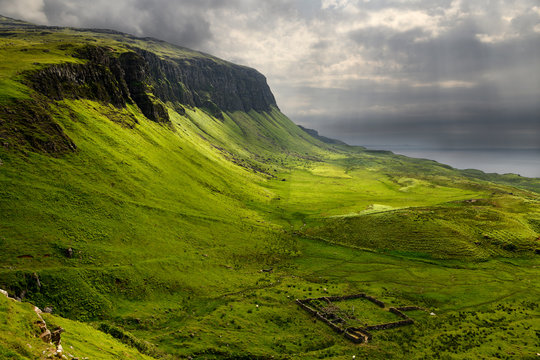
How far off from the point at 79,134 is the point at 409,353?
118731 mm

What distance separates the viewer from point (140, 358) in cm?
3609

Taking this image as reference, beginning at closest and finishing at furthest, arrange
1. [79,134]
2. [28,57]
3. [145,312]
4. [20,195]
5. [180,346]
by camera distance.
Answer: [180,346] → [145,312] → [20,195] → [79,134] → [28,57]

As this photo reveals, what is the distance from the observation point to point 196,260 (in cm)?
7725

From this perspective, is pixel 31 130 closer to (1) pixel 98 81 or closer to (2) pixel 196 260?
(2) pixel 196 260

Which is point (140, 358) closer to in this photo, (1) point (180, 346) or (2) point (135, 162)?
(1) point (180, 346)

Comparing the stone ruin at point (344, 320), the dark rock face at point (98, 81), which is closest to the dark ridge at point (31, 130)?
the dark rock face at point (98, 81)

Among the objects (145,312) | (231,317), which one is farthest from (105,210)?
(231,317)

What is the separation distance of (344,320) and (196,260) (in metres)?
41.3

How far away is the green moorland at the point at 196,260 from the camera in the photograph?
47.8 m

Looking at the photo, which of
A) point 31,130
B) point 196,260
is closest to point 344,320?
point 196,260

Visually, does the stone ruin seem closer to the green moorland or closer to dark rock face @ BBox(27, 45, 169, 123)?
the green moorland

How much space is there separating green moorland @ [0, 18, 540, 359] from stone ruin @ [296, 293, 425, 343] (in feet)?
6.02

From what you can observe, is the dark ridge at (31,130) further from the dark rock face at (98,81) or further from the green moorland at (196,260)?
the dark rock face at (98,81)

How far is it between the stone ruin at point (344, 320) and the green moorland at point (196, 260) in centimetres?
184
